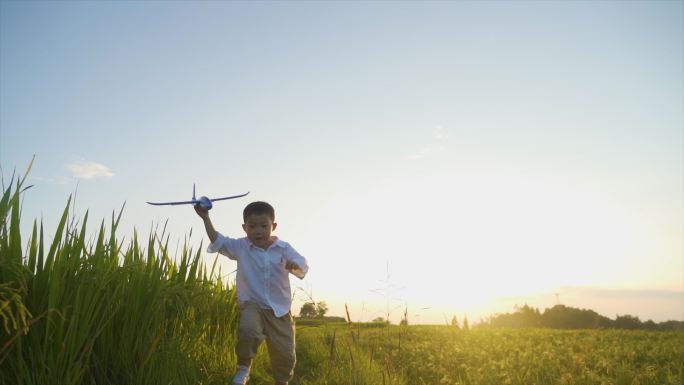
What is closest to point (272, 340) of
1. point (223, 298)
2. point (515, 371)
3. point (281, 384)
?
point (281, 384)

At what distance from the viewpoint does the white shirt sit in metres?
4.75

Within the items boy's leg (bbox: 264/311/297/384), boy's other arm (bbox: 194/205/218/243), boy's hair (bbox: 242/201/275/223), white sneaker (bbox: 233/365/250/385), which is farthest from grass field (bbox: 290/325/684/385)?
boy's other arm (bbox: 194/205/218/243)

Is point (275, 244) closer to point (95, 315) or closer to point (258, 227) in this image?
point (258, 227)

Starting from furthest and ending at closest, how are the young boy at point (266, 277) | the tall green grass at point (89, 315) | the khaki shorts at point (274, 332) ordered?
the young boy at point (266, 277) < the khaki shorts at point (274, 332) < the tall green grass at point (89, 315)

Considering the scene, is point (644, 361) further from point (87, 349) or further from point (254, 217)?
point (87, 349)

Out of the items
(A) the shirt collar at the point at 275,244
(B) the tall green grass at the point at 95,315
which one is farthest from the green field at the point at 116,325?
(A) the shirt collar at the point at 275,244

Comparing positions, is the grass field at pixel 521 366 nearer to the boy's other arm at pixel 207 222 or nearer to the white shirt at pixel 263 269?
the white shirt at pixel 263 269

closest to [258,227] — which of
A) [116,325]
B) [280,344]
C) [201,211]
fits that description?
[201,211]

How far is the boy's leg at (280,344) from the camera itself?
4699 millimetres

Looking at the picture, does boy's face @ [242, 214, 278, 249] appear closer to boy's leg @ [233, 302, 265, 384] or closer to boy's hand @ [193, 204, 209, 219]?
boy's hand @ [193, 204, 209, 219]

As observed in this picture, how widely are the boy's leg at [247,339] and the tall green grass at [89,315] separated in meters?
0.33

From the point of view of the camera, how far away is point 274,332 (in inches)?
185

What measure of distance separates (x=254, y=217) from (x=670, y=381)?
475 centimetres

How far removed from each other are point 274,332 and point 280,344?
0.45 feet
